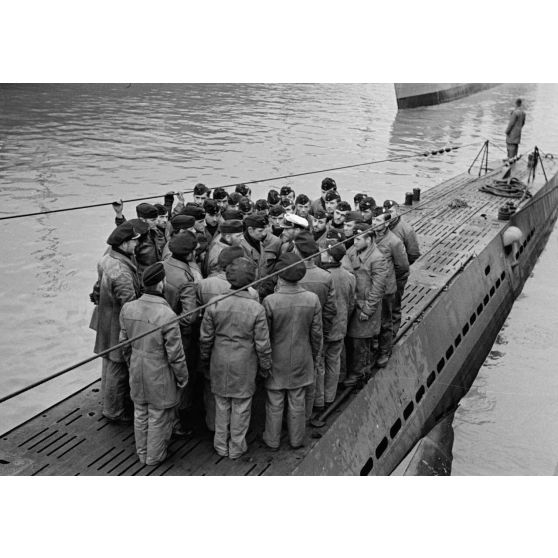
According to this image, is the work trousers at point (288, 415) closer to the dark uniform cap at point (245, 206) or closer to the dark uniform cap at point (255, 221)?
the dark uniform cap at point (255, 221)

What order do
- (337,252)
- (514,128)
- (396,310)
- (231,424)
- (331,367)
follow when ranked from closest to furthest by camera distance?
(231,424) → (337,252) → (331,367) → (396,310) → (514,128)

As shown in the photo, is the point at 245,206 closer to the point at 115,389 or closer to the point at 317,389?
the point at 317,389

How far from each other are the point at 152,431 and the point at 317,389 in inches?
63.7

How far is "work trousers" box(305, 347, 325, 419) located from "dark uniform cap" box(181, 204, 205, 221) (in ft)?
6.17

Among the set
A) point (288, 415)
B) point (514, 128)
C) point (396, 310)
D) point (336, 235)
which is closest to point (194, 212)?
point (336, 235)

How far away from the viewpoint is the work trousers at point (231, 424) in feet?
16.9

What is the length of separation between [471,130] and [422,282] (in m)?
23.3

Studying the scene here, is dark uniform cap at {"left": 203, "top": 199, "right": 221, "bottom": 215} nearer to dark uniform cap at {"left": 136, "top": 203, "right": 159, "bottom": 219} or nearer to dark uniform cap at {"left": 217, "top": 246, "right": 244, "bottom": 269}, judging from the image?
dark uniform cap at {"left": 136, "top": 203, "right": 159, "bottom": 219}

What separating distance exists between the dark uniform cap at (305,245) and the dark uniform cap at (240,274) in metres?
0.80

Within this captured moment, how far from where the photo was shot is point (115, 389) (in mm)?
5598

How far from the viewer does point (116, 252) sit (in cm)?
543

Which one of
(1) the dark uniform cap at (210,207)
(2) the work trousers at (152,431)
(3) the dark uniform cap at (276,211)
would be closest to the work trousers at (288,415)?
(2) the work trousers at (152,431)

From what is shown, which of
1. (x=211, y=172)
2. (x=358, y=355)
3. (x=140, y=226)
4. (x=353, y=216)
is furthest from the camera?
(x=211, y=172)

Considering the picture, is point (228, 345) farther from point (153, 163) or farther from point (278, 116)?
point (278, 116)
